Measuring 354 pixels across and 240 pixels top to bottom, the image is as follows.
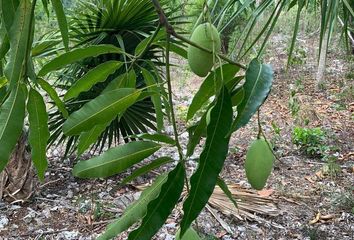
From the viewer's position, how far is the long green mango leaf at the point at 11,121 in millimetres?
527

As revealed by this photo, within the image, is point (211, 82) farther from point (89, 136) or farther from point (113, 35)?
point (113, 35)

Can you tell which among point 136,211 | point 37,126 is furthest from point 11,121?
point 136,211

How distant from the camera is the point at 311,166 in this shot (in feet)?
9.62

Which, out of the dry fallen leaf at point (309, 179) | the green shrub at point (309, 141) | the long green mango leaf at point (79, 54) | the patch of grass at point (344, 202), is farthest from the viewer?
the green shrub at point (309, 141)

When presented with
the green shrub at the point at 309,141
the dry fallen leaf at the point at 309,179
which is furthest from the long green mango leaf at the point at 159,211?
the green shrub at the point at 309,141

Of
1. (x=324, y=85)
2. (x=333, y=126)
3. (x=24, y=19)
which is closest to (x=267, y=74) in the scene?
(x=24, y=19)

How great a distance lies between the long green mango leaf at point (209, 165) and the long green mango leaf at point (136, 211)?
17cm

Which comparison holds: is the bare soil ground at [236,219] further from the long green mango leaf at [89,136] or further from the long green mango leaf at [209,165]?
the long green mango leaf at [209,165]

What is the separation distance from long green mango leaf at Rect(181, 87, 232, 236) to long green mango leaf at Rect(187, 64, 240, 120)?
2.3 inches

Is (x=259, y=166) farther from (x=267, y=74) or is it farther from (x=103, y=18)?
(x=103, y=18)

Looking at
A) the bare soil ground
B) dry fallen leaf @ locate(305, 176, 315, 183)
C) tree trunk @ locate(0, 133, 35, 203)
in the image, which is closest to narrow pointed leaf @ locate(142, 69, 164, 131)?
the bare soil ground

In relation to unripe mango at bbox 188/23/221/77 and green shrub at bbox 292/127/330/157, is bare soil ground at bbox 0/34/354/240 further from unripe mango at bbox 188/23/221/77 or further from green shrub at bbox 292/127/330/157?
unripe mango at bbox 188/23/221/77

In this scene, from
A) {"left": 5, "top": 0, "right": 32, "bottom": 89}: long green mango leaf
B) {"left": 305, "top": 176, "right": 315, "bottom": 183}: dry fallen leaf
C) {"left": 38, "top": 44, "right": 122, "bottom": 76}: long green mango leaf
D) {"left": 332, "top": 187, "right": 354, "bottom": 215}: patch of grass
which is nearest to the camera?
{"left": 5, "top": 0, "right": 32, "bottom": 89}: long green mango leaf

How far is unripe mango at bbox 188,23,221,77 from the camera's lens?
0.50 meters
